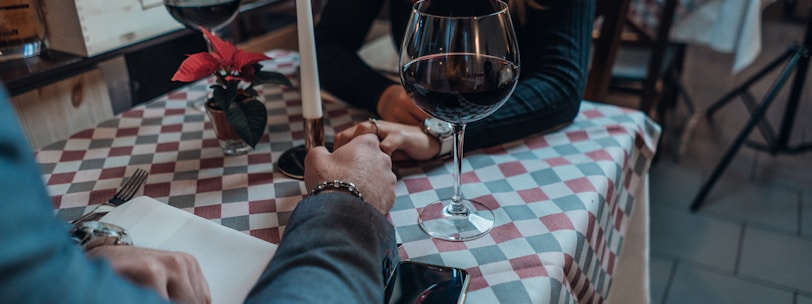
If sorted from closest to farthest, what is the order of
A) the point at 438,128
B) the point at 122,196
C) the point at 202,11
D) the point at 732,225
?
the point at 122,196 < the point at 438,128 < the point at 202,11 < the point at 732,225

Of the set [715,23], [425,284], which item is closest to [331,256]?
[425,284]

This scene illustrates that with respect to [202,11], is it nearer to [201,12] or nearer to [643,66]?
[201,12]

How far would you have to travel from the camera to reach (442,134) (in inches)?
31.7

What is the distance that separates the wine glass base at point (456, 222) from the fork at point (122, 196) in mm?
358

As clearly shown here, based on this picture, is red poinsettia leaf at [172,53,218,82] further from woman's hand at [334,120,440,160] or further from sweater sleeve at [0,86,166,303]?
sweater sleeve at [0,86,166,303]

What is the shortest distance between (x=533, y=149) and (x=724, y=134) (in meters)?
2.07

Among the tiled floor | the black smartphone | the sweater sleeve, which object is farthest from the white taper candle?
the tiled floor

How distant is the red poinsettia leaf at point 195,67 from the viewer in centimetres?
73

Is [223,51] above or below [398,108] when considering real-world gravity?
above

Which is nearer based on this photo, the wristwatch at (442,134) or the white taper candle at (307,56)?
the white taper candle at (307,56)

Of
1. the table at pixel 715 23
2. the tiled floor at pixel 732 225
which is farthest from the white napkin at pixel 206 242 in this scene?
the table at pixel 715 23

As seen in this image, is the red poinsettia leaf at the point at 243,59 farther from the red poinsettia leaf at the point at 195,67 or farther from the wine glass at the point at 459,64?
the wine glass at the point at 459,64

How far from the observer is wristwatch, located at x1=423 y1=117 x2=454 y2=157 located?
0.81 metres

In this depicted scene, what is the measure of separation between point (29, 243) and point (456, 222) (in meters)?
0.44
